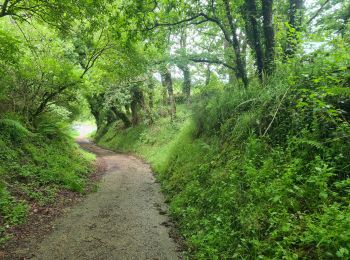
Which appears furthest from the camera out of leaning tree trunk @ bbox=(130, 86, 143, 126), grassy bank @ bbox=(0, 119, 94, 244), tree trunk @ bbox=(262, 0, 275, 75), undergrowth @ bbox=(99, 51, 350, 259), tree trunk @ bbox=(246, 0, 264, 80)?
leaning tree trunk @ bbox=(130, 86, 143, 126)

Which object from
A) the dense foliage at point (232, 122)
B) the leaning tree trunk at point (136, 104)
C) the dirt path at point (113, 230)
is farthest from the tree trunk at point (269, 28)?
the leaning tree trunk at point (136, 104)

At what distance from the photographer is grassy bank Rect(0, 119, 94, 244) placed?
246 inches

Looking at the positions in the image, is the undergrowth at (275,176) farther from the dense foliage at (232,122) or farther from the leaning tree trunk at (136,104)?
the leaning tree trunk at (136,104)

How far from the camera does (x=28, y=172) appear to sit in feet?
26.1

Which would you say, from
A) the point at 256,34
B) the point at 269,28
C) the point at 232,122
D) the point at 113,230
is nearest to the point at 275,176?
the point at 232,122

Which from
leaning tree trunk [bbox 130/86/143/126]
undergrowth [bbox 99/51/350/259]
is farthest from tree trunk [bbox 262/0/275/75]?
leaning tree trunk [bbox 130/86/143/126]

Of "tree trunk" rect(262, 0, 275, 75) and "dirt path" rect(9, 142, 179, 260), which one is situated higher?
"tree trunk" rect(262, 0, 275, 75)

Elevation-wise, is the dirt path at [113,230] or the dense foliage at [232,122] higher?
the dense foliage at [232,122]

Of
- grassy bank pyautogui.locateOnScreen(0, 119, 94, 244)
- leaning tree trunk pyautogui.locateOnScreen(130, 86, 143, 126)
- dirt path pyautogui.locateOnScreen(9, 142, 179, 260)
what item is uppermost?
leaning tree trunk pyautogui.locateOnScreen(130, 86, 143, 126)

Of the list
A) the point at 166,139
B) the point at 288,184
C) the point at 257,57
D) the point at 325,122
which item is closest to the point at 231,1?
the point at 257,57

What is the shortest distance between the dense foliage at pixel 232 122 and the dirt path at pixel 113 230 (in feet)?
1.91

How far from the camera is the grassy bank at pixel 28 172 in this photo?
624 cm

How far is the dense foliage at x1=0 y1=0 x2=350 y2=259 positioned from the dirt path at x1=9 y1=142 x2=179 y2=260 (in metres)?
0.58

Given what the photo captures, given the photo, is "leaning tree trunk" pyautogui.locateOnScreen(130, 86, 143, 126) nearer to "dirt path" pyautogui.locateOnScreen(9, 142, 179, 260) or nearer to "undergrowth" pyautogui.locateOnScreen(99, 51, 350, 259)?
"dirt path" pyautogui.locateOnScreen(9, 142, 179, 260)
